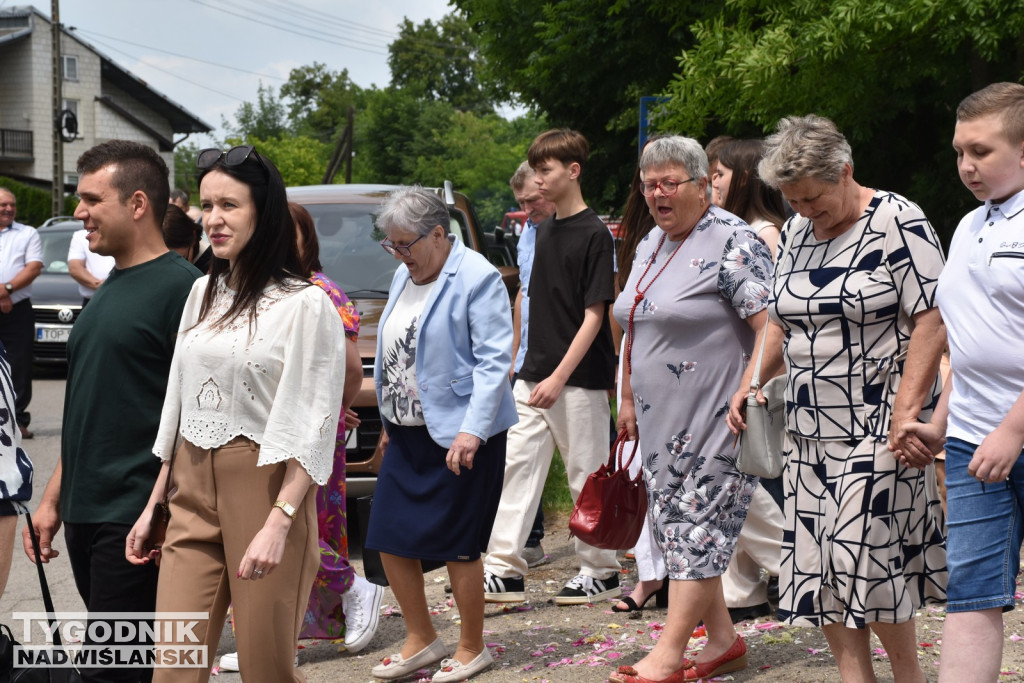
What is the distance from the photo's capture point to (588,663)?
5.38 metres

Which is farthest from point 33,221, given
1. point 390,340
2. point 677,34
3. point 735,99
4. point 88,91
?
point 390,340

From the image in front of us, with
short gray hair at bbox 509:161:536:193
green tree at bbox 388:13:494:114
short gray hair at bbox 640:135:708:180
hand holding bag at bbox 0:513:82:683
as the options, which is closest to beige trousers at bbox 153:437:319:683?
hand holding bag at bbox 0:513:82:683

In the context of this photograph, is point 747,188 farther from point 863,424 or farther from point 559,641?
point 559,641

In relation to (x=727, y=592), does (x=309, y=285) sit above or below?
above

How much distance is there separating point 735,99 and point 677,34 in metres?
7.41

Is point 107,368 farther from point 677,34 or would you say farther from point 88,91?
point 88,91

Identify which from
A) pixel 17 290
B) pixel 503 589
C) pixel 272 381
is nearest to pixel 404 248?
pixel 272 381

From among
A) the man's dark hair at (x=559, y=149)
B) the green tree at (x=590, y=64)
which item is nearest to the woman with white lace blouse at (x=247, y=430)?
the man's dark hair at (x=559, y=149)

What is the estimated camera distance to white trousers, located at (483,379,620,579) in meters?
6.41

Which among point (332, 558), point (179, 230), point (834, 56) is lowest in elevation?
point (332, 558)

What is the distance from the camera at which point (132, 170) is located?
3.97 m

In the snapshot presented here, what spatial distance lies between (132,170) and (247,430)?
1002mm

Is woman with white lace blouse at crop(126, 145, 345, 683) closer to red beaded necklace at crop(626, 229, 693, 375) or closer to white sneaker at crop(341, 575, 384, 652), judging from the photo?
red beaded necklace at crop(626, 229, 693, 375)

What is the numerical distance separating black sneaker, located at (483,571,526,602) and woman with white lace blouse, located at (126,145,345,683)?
2.82 m
